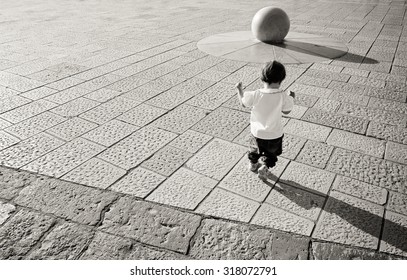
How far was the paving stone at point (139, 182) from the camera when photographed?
2.79m

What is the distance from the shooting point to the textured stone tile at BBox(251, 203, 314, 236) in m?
2.42

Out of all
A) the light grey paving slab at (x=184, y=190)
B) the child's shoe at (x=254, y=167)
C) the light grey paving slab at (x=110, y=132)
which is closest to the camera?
the light grey paving slab at (x=184, y=190)

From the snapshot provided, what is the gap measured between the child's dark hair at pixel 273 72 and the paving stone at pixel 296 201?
0.99 meters

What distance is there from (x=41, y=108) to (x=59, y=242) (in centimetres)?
251

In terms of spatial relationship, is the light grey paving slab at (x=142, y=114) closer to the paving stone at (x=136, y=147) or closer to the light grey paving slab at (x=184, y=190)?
the paving stone at (x=136, y=147)

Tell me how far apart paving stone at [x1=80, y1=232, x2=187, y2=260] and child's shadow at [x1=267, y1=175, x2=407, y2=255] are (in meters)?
1.13

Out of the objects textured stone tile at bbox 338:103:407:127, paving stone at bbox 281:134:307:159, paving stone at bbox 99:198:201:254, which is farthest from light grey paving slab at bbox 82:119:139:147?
textured stone tile at bbox 338:103:407:127

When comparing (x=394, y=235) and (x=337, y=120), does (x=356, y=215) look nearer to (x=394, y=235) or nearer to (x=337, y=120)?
(x=394, y=235)

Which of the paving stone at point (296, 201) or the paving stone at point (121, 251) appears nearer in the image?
the paving stone at point (121, 251)

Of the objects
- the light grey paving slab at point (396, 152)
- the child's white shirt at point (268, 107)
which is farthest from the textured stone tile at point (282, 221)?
the light grey paving slab at point (396, 152)

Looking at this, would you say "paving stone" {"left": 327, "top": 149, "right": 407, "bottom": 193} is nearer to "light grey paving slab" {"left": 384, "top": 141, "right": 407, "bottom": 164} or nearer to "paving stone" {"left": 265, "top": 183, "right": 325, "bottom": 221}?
"light grey paving slab" {"left": 384, "top": 141, "right": 407, "bottom": 164}

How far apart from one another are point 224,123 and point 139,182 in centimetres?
146

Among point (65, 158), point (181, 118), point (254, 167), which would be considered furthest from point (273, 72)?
point (65, 158)

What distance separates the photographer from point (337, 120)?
13.1 ft
